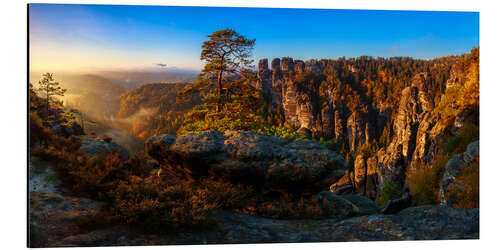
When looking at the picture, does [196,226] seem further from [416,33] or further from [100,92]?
[416,33]

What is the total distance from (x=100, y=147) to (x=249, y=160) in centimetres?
327

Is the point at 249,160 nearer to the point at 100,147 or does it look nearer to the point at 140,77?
the point at 100,147

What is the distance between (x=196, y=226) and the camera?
4828 mm

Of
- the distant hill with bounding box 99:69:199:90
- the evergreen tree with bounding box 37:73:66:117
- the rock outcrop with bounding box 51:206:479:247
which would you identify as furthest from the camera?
the distant hill with bounding box 99:69:199:90

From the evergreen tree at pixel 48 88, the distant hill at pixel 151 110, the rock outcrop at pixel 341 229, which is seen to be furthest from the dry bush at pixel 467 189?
the evergreen tree at pixel 48 88

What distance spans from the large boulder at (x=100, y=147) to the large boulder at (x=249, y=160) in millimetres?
700

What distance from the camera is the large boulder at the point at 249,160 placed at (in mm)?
5715

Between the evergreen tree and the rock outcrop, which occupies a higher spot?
the evergreen tree

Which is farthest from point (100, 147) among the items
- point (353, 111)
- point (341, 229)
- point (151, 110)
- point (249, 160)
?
point (353, 111)

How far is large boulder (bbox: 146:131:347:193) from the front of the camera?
18.7 ft

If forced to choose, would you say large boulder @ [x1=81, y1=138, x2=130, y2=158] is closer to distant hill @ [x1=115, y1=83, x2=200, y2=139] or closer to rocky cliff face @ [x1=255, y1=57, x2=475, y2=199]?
distant hill @ [x1=115, y1=83, x2=200, y2=139]

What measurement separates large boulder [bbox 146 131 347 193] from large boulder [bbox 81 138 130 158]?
700 mm

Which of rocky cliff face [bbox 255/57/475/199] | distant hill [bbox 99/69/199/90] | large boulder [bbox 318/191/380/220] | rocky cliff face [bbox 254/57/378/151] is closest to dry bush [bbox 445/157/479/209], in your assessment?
rocky cliff face [bbox 255/57/475/199]

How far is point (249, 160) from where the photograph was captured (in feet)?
18.8
